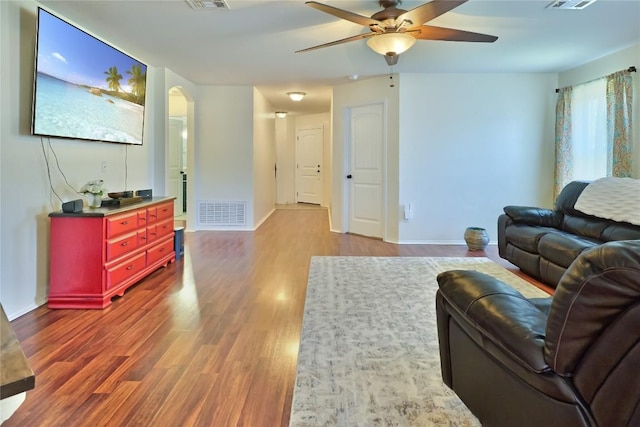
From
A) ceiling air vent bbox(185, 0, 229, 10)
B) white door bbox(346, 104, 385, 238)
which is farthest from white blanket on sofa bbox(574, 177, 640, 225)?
ceiling air vent bbox(185, 0, 229, 10)

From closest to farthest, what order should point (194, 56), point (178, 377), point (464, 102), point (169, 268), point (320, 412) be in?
point (320, 412) < point (178, 377) < point (169, 268) < point (194, 56) < point (464, 102)

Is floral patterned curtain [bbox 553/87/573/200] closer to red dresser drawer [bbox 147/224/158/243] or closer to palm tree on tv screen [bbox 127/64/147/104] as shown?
red dresser drawer [bbox 147/224/158/243]

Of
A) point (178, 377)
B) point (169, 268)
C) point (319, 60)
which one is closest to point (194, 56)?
point (319, 60)

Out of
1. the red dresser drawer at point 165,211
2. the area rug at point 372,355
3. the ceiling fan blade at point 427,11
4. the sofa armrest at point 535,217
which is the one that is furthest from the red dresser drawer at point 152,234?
the sofa armrest at point 535,217

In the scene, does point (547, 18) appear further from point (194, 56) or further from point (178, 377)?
point (178, 377)

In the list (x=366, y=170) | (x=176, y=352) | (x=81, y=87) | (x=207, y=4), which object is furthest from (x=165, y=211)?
(x=366, y=170)

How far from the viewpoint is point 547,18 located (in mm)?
3402

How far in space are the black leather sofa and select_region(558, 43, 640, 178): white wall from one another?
2.33 feet

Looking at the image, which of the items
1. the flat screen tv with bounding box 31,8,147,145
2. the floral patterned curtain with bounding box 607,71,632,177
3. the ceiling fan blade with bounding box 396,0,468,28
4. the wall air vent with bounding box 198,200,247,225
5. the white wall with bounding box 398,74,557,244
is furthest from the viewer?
the wall air vent with bounding box 198,200,247,225

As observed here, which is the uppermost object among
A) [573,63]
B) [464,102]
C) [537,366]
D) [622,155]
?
[573,63]

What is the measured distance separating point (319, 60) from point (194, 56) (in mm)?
1459

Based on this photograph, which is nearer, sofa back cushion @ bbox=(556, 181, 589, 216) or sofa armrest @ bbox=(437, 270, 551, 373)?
sofa armrest @ bbox=(437, 270, 551, 373)

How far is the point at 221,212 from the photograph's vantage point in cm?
655

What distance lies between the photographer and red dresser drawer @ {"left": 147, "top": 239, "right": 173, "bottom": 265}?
383cm
